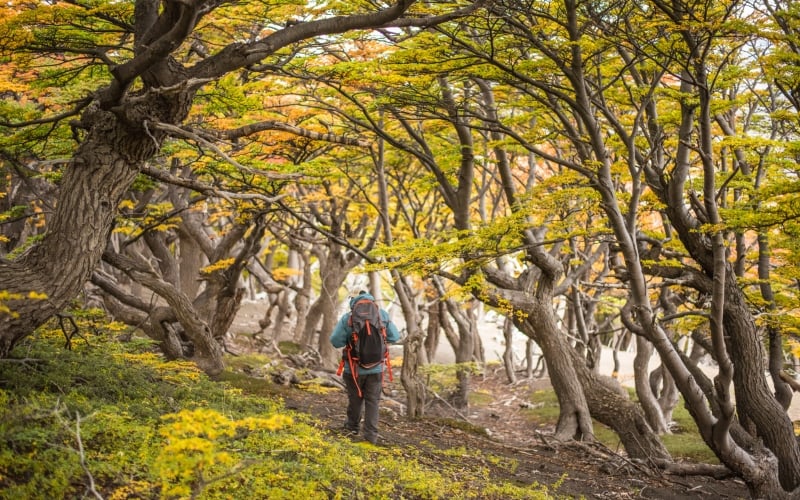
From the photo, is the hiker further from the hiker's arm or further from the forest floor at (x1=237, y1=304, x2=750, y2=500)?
the forest floor at (x1=237, y1=304, x2=750, y2=500)

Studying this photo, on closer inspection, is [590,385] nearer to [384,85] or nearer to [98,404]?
[384,85]

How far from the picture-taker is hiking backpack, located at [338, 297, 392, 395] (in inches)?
305

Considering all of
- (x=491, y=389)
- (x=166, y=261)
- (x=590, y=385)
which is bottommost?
(x=491, y=389)

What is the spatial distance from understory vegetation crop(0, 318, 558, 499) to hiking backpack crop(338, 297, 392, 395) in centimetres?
91

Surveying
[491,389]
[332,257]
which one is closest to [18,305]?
[332,257]

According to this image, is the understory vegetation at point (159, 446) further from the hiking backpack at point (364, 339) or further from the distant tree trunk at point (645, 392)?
the distant tree trunk at point (645, 392)

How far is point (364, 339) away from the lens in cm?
777

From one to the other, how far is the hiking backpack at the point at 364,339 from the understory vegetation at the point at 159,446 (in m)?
0.91

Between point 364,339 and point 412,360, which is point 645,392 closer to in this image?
point 412,360

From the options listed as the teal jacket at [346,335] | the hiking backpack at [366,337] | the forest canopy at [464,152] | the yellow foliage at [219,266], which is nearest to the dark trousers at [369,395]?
the teal jacket at [346,335]

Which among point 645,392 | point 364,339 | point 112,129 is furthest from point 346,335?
point 645,392

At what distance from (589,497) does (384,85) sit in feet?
19.6

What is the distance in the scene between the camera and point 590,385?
1130 centimetres

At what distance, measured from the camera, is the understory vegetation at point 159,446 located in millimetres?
3699
